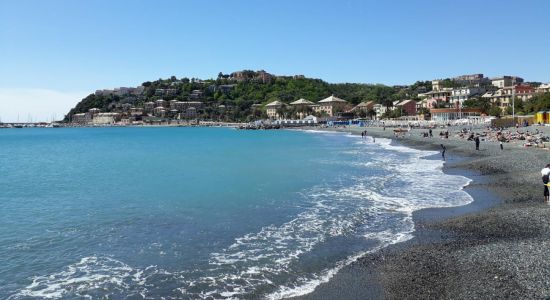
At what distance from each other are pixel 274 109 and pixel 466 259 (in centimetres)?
16425

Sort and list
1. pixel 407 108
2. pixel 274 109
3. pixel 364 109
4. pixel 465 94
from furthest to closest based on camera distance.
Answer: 1. pixel 274 109
2. pixel 364 109
3. pixel 407 108
4. pixel 465 94

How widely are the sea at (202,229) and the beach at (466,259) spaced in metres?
0.78

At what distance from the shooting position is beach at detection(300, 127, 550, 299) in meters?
9.20

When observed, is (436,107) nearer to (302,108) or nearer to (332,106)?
(332,106)

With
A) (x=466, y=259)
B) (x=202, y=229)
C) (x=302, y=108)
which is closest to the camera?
(x=466, y=259)

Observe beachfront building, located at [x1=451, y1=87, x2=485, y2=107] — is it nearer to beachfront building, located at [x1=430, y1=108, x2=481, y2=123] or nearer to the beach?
beachfront building, located at [x1=430, y1=108, x2=481, y2=123]

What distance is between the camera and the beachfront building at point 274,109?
169m

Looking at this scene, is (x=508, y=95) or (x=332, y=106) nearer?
(x=508, y=95)

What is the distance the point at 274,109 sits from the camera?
174m

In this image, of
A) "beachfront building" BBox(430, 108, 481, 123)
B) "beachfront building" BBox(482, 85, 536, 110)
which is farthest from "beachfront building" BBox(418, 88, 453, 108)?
"beachfront building" BBox(430, 108, 481, 123)

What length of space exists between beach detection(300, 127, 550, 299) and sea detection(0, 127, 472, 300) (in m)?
0.78

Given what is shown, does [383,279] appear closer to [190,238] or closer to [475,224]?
[475,224]

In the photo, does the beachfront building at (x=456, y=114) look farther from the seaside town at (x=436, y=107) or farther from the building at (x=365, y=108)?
the building at (x=365, y=108)

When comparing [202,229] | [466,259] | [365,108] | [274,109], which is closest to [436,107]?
[365,108]
